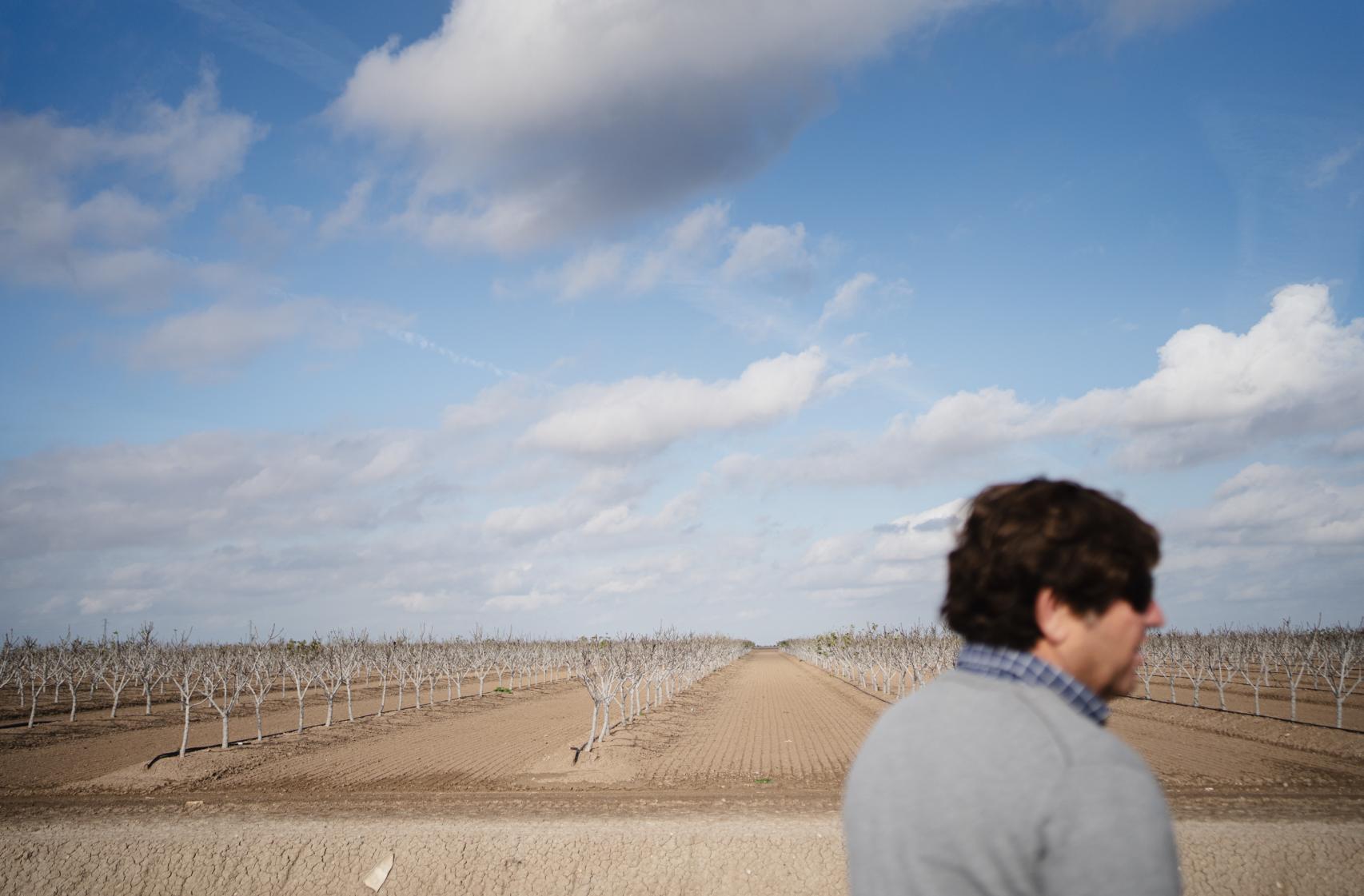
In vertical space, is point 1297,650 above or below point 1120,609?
below

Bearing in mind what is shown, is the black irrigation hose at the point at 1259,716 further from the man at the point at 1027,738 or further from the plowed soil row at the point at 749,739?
the man at the point at 1027,738

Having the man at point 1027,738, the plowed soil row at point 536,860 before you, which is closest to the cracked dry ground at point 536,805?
the plowed soil row at point 536,860

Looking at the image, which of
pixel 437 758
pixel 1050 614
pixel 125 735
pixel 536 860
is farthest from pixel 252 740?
pixel 1050 614

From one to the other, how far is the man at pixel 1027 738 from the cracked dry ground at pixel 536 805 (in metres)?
9.41

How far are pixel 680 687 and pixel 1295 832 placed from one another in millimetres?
34114

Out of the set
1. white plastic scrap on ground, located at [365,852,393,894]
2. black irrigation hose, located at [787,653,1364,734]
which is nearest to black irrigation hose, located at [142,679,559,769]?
white plastic scrap on ground, located at [365,852,393,894]

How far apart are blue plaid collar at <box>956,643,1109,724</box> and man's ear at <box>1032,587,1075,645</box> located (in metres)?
0.07

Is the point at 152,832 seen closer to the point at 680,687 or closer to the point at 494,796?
the point at 494,796

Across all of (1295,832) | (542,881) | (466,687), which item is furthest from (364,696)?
(1295,832)

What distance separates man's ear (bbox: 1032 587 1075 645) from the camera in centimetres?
139

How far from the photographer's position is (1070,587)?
1.38m

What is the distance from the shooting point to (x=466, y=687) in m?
47.0

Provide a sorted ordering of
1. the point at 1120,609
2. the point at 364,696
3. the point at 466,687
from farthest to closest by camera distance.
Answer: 1. the point at 466,687
2. the point at 364,696
3. the point at 1120,609

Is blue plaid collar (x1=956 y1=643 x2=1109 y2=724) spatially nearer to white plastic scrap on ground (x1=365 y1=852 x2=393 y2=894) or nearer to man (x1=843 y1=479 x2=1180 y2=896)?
man (x1=843 y1=479 x2=1180 y2=896)
